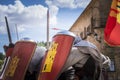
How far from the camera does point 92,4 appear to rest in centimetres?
2344

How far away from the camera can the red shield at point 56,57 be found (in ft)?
15.2

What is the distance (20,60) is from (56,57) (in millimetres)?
548

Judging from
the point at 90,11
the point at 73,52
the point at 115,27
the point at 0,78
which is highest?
the point at 90,11

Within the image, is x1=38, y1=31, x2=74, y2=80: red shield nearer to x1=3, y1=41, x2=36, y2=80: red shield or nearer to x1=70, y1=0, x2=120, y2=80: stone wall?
x1=3, y1=41, x2=36, y2=80: red shield

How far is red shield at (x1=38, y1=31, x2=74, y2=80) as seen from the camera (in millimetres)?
4641

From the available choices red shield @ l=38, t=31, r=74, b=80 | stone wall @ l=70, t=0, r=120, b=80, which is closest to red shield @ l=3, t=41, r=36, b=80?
red shield @ l=38, t=31, r=74, b=80

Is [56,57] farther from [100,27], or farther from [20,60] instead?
[100,27]

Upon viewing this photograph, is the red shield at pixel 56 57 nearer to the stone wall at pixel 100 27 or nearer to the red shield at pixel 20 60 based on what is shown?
the red shield at pixel 20 60

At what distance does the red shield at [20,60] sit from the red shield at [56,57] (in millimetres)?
250

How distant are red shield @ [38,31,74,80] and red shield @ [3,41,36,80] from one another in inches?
9.9

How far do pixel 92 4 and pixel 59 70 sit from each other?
19.2 m

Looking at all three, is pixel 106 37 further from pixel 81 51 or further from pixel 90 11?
pixel 90 11

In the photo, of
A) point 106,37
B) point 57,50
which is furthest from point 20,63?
point 106,37

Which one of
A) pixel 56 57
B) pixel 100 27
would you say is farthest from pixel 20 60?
pixel 100 27
